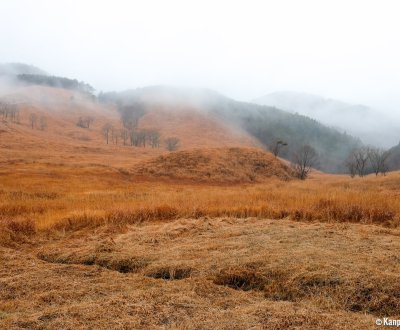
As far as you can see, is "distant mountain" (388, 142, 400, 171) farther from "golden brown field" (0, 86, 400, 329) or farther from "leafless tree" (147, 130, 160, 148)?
"golden brown field" (0, 86, 400, 329)

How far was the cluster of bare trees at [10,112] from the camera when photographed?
16448cm

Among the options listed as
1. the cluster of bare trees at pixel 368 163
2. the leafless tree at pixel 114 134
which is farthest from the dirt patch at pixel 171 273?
the leafless tree at pixel 114 134

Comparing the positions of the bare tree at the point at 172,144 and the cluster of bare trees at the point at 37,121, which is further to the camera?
the cluster of bare trees at the point at 37,121

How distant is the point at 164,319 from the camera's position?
5.88 m

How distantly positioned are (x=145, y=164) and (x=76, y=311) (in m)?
54.6

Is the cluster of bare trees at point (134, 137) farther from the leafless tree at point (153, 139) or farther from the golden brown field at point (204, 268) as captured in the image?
the golden brown field at point (204, 268)

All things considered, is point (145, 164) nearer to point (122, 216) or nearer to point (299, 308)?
point (122, 216)

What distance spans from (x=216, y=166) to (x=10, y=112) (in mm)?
143769

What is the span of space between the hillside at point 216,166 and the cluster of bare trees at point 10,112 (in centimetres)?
12392

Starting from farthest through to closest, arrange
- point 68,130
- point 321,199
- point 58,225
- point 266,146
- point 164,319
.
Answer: point 266,146
point 68,130
point 321,199
point 58,225
point 164,319

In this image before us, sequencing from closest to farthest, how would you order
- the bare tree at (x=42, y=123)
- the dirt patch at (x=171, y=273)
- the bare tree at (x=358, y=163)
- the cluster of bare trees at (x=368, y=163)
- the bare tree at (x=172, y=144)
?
the dirt patch at (x=171, y=273) < the bare tree at (x=358, y=163) < the cluster of bare trees at (x=368, y=163) < the bare tree at (x=172, y=144) < the bare tree at (x=42, y=123)

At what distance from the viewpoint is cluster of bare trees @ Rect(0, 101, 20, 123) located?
540ft

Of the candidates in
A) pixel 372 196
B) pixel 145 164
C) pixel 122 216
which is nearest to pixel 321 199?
pixel 372 196

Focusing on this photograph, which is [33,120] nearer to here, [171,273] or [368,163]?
[368,163]
